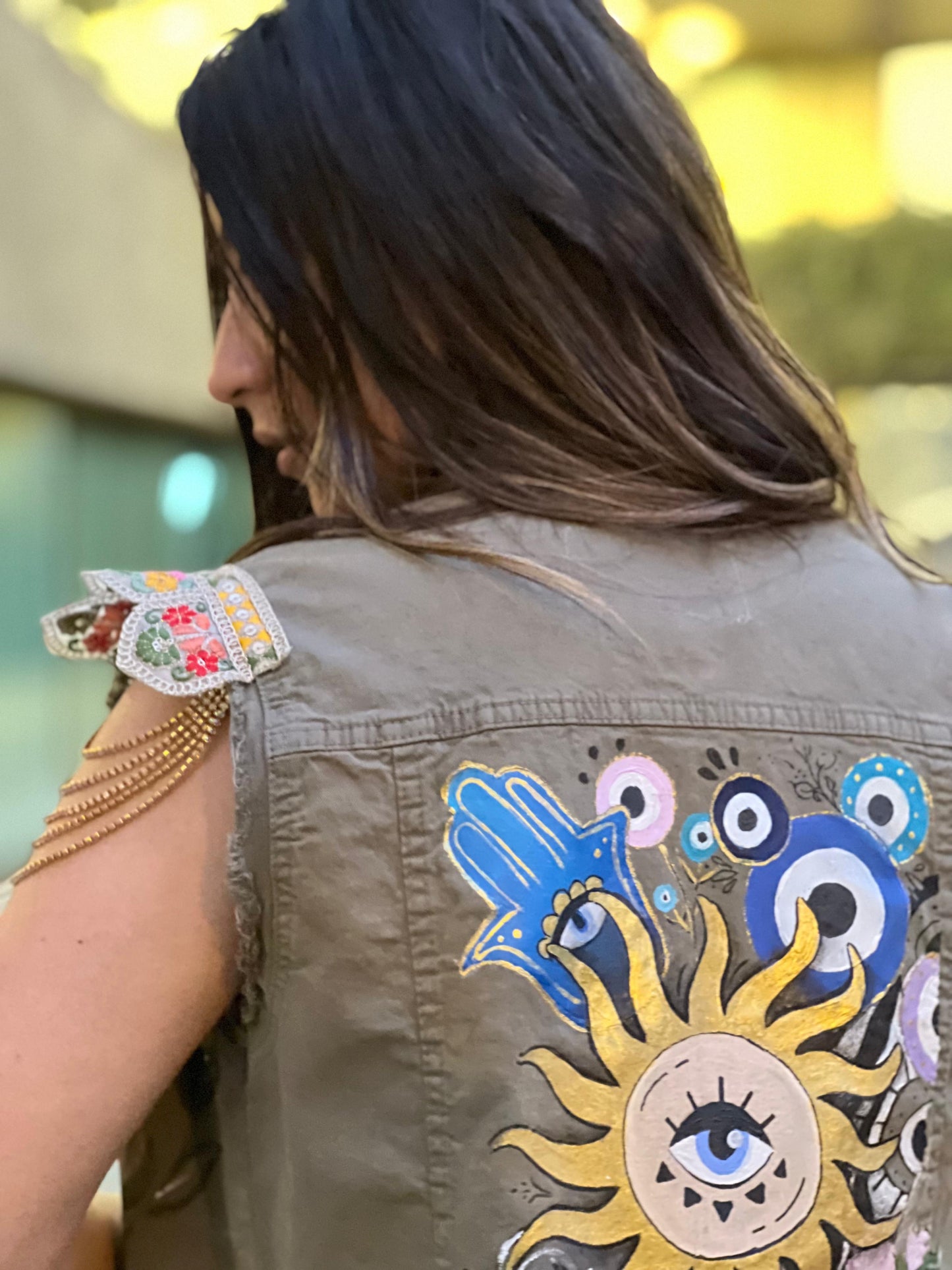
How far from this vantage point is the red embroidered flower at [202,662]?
1.55 ft

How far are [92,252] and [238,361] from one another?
160 centimetres

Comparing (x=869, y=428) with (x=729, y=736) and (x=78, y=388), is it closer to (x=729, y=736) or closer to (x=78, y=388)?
(x=78, y=388)

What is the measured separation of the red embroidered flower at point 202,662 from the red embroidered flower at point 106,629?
0.05 meters

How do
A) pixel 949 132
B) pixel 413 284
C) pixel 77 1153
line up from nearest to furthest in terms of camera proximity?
pixel 77 1153
pixel 413 284
pixel 949 132

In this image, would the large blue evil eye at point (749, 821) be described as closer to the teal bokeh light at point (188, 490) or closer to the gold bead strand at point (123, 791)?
the gold bead strand at point (123, 791)

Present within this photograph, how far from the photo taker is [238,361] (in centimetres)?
68

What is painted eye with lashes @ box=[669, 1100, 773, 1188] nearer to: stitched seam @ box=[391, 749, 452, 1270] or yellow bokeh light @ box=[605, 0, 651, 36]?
stitched seam @ box=[391, 749, 452, 1270]

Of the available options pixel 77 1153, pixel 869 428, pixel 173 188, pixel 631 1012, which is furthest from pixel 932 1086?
pixel 869 428

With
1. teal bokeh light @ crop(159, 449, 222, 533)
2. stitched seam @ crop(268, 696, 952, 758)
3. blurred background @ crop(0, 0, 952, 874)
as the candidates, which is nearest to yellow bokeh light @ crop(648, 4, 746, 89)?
blurred background @ crop(0, 0, 952, 874)

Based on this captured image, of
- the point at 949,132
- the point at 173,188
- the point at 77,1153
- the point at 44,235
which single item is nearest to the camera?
the point at 77,1153

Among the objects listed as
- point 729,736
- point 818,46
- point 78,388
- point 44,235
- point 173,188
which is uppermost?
point 818,46

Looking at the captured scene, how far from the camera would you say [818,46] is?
2.80m

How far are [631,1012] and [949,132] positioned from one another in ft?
9.62

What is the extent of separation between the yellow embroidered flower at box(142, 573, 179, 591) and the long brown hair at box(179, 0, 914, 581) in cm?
8
